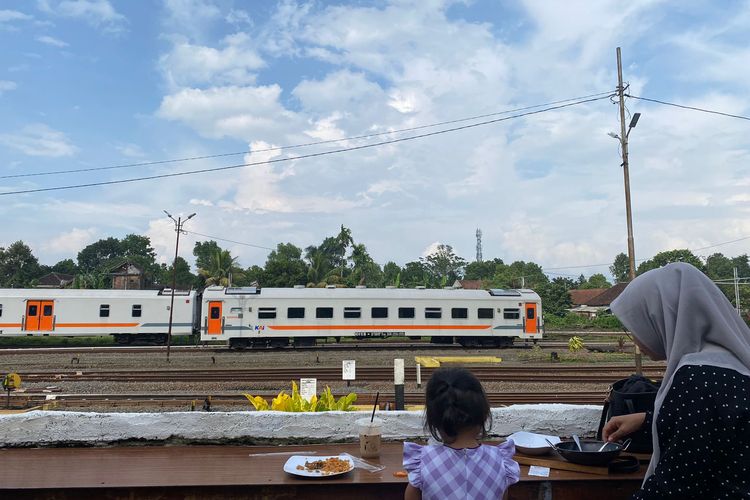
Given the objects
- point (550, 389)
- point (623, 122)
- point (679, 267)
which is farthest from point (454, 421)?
point (623, 122)

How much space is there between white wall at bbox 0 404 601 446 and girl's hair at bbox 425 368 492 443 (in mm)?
1567

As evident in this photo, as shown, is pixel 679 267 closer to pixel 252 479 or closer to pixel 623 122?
pixel 252 479

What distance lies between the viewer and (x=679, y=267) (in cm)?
196

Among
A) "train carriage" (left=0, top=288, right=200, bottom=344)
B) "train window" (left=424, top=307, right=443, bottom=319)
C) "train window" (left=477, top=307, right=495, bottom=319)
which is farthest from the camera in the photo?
"train window" (left=477, top=307, right=495, bottom=319)

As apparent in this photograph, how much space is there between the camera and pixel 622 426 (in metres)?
2.70

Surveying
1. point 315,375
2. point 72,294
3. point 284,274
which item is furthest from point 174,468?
point 284,274

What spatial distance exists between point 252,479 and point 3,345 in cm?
2961

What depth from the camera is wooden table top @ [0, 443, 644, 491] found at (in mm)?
2629

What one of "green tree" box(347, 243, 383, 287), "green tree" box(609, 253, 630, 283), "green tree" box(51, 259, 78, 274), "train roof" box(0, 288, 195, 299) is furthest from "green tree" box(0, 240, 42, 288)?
"green tree" box(609, 253, 630, 283)

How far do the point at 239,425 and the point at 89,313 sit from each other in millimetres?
23417

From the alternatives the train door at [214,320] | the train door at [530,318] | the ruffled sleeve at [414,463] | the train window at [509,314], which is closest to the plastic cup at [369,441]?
the ruffled sleeve at [414,463]

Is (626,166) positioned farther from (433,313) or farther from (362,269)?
(362,269)

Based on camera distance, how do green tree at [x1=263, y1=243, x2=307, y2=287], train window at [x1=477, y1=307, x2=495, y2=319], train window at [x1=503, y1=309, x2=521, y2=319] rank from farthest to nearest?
green tree at [x1=263, y1=243, x2=307, y2=287], train window at [x1=503, y1=309, x2=521, y2=319], train window at [x1=477, y1=307, x2=495, y2=319]

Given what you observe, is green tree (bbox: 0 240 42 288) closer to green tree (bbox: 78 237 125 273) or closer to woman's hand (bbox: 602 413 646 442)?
green tree (bbox: 78 237 125 273)
